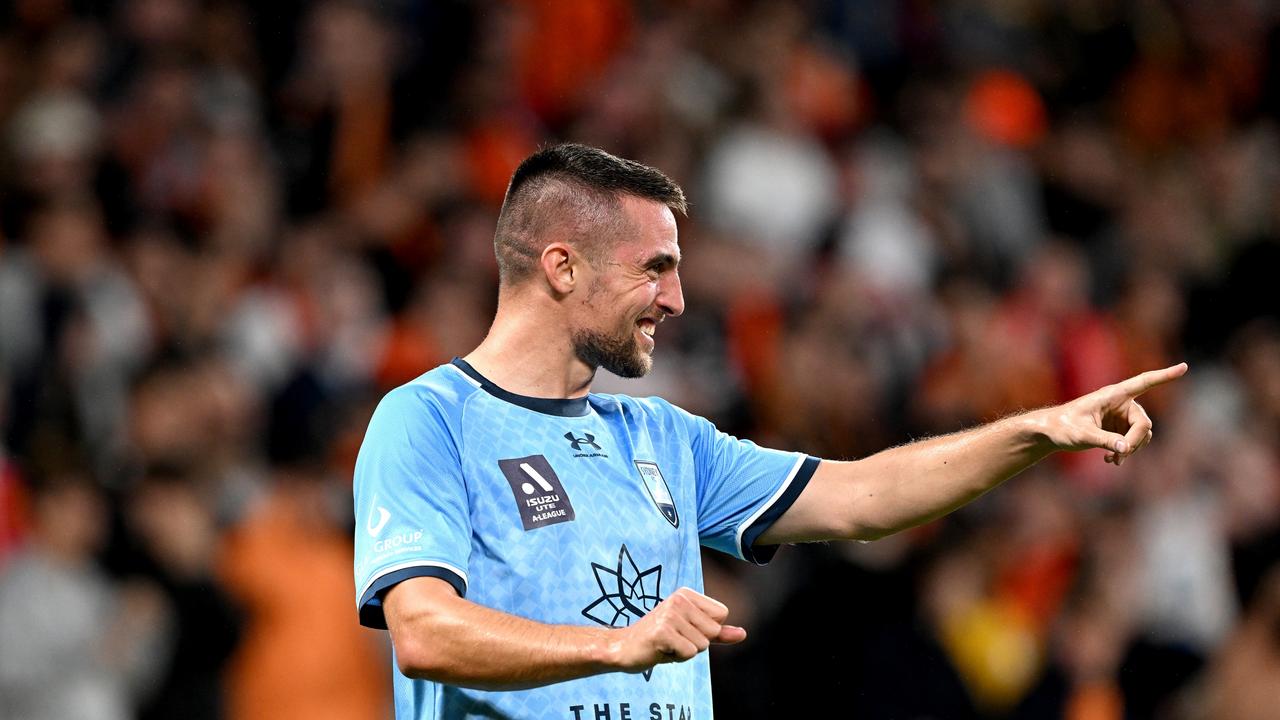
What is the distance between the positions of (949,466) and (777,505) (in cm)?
49

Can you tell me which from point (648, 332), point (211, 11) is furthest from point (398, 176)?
point (648, 332)

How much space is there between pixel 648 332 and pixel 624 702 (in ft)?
3.25

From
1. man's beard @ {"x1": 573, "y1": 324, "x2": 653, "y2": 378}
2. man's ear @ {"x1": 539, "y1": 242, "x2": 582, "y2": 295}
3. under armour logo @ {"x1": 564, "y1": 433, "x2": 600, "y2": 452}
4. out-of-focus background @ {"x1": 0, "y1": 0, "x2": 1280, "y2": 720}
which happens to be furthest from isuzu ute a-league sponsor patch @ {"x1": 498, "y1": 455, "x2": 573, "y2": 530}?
out-of-focus background @ {"x1": 0, "y1": 0, "x2": 1280, "y2": 720}

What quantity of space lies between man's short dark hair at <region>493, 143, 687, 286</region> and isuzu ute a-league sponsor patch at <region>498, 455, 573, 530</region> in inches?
21.2

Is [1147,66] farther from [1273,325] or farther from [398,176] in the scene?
[398,176]

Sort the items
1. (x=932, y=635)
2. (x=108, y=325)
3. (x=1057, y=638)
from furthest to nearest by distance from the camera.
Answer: (x=108, y=325) → (x=1057, y=638) → (x=932, y=635)

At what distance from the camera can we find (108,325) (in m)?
9.12

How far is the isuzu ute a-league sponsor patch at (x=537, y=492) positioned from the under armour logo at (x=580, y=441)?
12 centimetres

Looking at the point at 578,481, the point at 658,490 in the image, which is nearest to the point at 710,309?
the point at 658,490

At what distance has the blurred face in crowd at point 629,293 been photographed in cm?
463

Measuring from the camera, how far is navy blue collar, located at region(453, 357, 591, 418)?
4.54 metres

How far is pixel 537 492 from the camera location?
435 centimetres

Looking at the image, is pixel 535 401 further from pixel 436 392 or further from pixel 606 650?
pixel 606 650

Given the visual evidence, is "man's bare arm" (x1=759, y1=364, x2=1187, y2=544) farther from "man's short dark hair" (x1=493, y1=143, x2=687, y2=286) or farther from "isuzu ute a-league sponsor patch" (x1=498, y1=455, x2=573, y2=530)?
"man's short dark hair" (x1=493, y1=143, x2=687, y2=286)
